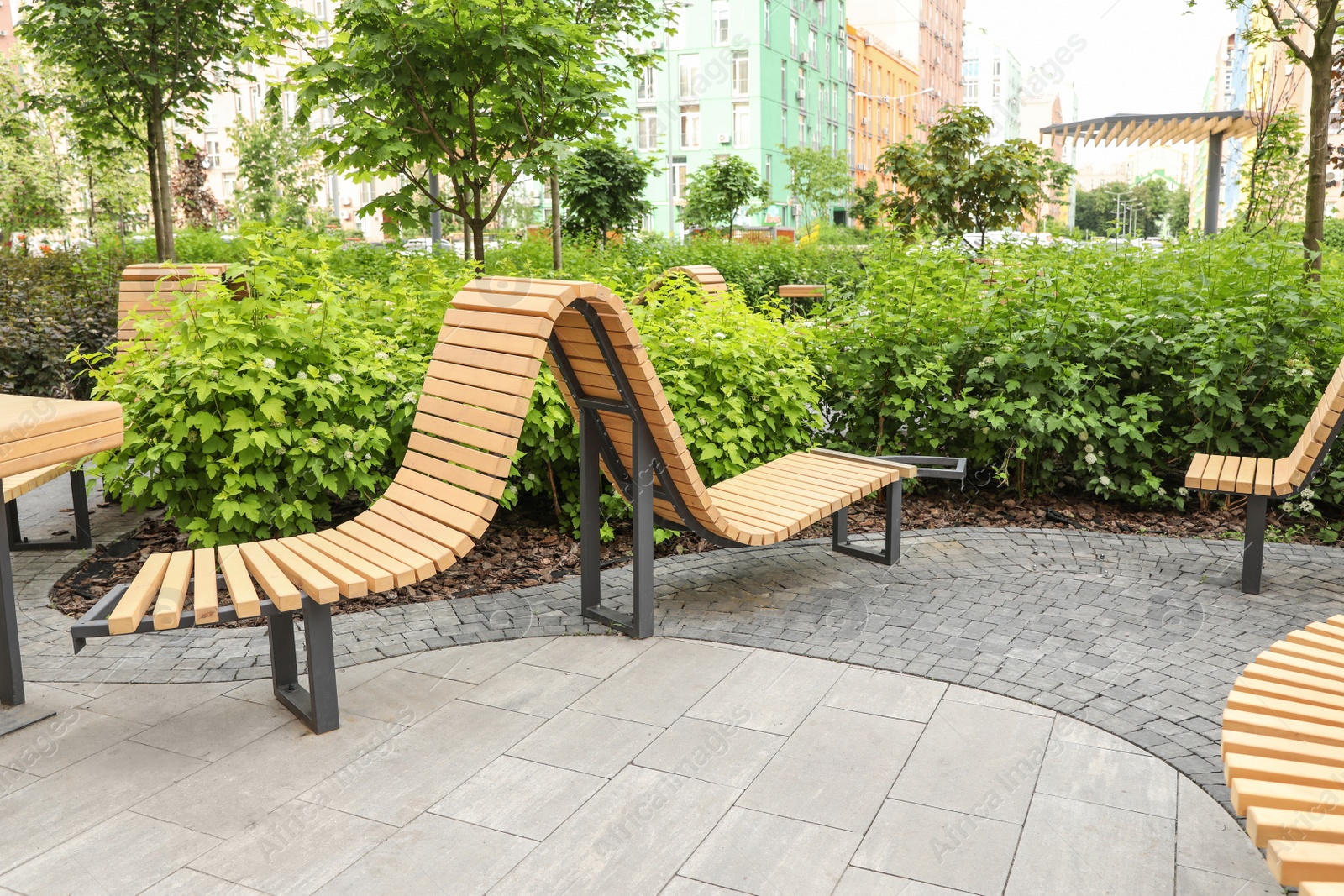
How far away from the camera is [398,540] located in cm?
388

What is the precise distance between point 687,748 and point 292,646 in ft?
4.92

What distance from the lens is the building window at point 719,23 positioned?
5038 centimetres

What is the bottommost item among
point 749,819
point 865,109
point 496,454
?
point 749,819

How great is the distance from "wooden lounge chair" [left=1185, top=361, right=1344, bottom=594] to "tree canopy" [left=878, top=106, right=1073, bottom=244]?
10.4 m

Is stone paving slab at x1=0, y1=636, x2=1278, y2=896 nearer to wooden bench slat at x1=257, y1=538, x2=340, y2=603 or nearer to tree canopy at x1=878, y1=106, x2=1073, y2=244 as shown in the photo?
wooden bench slat at x1=257, y1=538, x2=340, y2=603

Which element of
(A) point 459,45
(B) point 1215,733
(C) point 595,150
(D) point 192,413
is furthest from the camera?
(C) point 595,150

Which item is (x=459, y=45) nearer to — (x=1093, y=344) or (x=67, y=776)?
(x=1093, y=344)

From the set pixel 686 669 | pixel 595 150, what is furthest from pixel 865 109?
pixel 686 669

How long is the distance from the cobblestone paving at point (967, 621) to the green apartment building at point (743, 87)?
43075 mm

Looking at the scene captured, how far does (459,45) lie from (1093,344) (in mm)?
4907

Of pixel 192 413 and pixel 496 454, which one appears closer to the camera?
pixel 496 454

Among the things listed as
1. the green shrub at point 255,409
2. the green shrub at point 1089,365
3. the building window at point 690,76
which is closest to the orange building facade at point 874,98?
the building window at point 690,76

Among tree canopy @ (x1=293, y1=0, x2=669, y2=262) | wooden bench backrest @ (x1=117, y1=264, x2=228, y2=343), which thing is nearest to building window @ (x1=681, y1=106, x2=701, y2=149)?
tree canopy @ (x1=293, y1=0, x2=669, y2=262)

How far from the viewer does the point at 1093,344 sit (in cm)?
654
